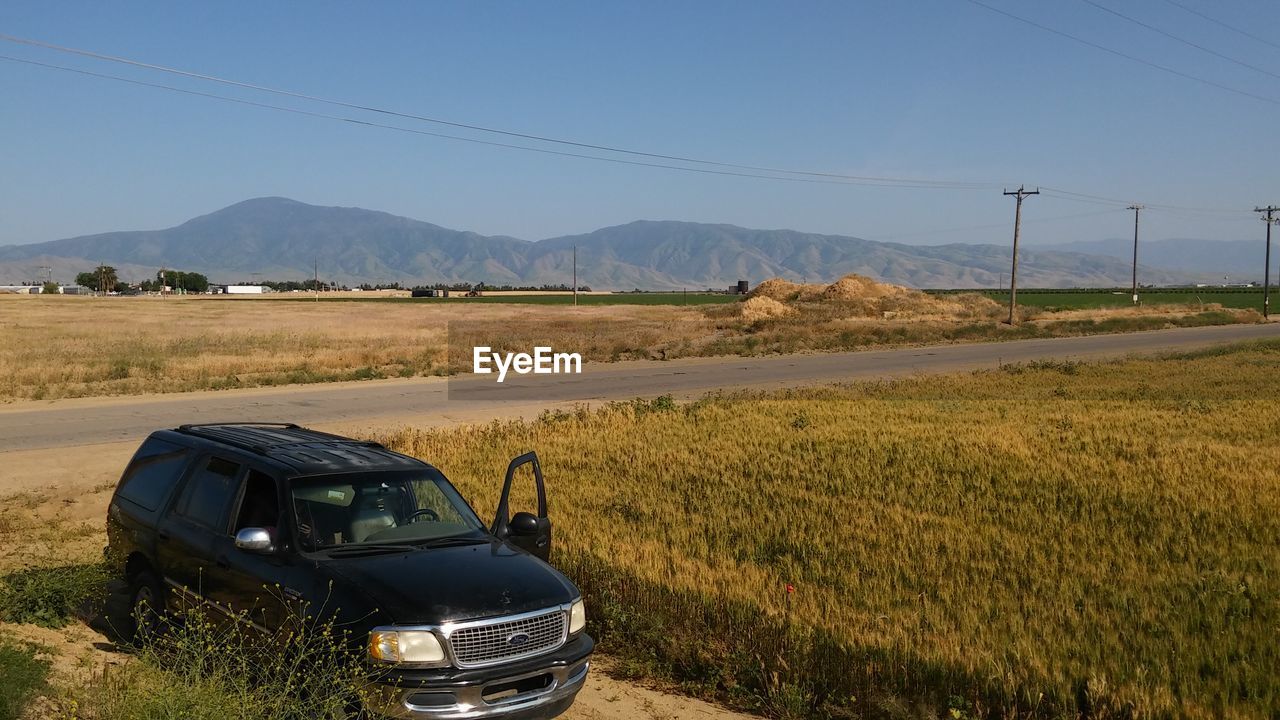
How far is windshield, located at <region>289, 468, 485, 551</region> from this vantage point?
22.8ft

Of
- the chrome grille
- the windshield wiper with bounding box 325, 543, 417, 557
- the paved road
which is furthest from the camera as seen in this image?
the paved road

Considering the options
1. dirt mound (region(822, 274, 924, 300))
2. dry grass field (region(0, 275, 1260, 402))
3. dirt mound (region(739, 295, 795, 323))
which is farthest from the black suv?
dirt mound (region(822, 274, 924, 300))

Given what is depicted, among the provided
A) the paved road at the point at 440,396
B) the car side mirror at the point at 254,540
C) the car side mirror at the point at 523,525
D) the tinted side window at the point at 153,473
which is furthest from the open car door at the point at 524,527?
the paved road at the point at 440,396

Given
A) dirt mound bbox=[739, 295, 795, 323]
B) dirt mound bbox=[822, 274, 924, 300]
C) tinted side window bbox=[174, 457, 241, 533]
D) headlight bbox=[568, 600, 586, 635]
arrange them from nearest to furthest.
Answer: headlight bbox=[568, 600, 586, 635], tinted side window bbox=[174, 457, 241, 533], dirt mound bbox=[739, 295, 795, 323], dirt mound bbox=[822, 274, 924, 300]

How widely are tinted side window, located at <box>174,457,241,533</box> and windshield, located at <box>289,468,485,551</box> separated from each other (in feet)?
2.26

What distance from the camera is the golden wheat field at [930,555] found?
6.84 metres

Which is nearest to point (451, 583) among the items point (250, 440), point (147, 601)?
point (250, 440)

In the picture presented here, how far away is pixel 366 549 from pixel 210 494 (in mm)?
1551

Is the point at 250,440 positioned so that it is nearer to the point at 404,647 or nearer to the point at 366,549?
the point at 366,549

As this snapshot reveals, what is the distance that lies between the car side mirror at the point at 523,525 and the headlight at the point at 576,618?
0.89m

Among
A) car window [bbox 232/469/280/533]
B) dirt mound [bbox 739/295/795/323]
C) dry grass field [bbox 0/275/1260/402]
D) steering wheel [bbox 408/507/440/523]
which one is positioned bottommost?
dry grass field [bbox 0/275/1260/402]

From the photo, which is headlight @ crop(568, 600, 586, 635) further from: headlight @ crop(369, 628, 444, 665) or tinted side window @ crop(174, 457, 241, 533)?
tinted side window @ crop(174, 457, 241, 533)

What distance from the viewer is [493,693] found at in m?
6.08

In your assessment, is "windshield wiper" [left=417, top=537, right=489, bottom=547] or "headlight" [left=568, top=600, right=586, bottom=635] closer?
"headlight" [left=568, top=600, right=586, bottom=635]
